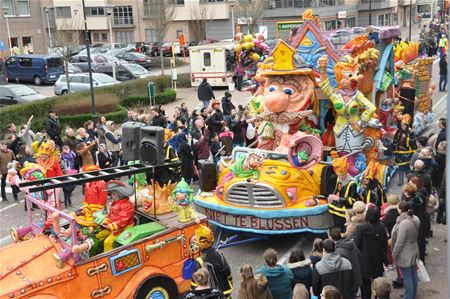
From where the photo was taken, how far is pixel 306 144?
406 inches

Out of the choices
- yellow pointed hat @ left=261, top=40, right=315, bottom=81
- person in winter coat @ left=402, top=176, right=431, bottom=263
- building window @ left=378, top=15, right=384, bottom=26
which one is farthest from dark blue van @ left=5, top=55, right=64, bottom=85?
building window @ left=378, top=15, right=384, bottom=26

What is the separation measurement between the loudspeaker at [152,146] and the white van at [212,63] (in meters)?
21.1

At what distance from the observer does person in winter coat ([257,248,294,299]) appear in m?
6.51

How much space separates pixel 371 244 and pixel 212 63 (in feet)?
75.0

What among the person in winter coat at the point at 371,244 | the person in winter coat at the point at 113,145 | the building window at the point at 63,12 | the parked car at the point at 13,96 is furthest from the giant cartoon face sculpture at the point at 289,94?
the building window at the point at 63,12

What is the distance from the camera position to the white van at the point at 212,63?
2923 cm

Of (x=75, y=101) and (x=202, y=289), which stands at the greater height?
(x=75, y=101)

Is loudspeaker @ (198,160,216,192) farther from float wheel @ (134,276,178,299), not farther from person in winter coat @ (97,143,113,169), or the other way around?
person in winter coat @ (97,143,113,169)

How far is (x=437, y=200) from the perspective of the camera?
10555mm

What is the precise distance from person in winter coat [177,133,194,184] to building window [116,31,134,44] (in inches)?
1744

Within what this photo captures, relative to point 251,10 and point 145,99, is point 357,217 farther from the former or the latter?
point 251,10

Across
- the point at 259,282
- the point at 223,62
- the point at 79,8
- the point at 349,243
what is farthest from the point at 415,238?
the point at 79,8

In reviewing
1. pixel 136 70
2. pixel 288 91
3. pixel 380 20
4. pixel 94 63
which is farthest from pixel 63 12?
pixel 288 91

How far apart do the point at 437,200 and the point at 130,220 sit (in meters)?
5.66
